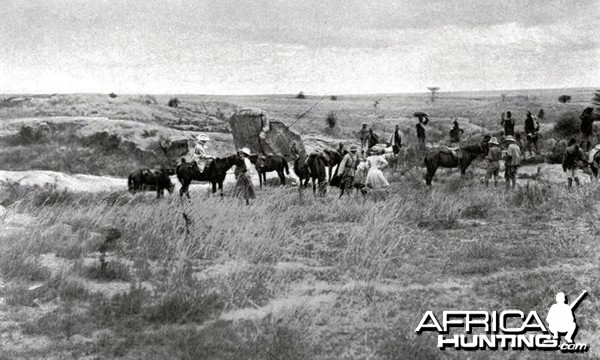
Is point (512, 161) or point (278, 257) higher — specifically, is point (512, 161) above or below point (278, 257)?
above

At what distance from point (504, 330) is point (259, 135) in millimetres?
19607

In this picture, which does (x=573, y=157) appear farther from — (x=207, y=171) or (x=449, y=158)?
(x=207, y=171)

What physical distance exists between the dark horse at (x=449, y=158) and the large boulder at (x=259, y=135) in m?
9.06

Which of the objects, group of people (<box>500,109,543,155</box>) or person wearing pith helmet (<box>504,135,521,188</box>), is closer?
person wearing pith helmet (<box>504,135,521,188</box>)

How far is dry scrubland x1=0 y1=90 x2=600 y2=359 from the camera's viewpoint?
545cm

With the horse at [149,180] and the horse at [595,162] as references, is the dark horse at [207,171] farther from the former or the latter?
the horse at [595,162]

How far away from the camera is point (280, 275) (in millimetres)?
7328

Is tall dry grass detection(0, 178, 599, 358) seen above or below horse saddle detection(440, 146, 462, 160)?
below

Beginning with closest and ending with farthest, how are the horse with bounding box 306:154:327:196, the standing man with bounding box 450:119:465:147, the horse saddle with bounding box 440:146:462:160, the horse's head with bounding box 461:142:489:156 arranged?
the horse with bounding box 306:154:327:196 → the horse saddle with bounding box 440:146:462:160 → the horse's head with bounding box 461:142:489:156 → the standing man with bounding box 450:119:465:147

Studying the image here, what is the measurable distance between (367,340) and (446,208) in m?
6.63

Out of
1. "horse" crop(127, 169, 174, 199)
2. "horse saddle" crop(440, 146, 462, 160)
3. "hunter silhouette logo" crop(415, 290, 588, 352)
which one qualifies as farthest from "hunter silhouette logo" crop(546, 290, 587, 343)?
"horse" crop(127, 169, 174, 199)

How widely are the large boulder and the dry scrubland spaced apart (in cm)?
1234

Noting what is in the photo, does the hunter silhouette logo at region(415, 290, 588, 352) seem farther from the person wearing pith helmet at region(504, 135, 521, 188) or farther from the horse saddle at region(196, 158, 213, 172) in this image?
the horse saddle at region(196, 158, 213, 172)

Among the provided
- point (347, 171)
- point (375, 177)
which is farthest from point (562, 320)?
point (347, 171)
